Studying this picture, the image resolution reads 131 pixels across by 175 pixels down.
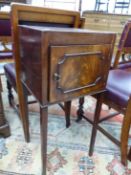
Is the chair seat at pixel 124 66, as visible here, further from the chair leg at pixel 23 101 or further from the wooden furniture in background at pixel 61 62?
the chair leg at pixel 23 101

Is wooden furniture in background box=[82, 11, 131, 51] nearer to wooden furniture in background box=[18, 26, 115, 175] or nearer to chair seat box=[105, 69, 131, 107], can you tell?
chair seat box=[105, 69, 131, 107]

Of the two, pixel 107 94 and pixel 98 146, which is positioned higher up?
pixel 107 94

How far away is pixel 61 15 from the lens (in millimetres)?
959

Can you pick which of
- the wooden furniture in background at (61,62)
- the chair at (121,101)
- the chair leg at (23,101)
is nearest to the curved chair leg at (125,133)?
the chair at (121,101)

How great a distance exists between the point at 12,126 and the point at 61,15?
40.0 inches

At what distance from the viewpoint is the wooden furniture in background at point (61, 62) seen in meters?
0.67

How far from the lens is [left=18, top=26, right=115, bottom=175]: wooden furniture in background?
672mm

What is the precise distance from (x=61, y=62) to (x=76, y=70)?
10 cm

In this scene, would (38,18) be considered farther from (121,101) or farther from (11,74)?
(121,101)

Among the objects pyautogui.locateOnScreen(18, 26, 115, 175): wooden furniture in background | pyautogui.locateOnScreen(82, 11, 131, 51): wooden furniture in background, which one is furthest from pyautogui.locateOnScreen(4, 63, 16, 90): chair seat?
pyautogui.locateOnScreen(82, 11, 131, 51): wooden furniture in background

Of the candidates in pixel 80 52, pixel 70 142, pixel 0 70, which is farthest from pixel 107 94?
pixel 0 70

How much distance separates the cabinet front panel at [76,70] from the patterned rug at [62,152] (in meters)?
0.56

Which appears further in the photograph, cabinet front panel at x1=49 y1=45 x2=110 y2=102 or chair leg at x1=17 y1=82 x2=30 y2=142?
chair leg at x1=17 y1=82 x2=30 y2=142

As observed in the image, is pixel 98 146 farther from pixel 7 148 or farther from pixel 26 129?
pixel 7 148
